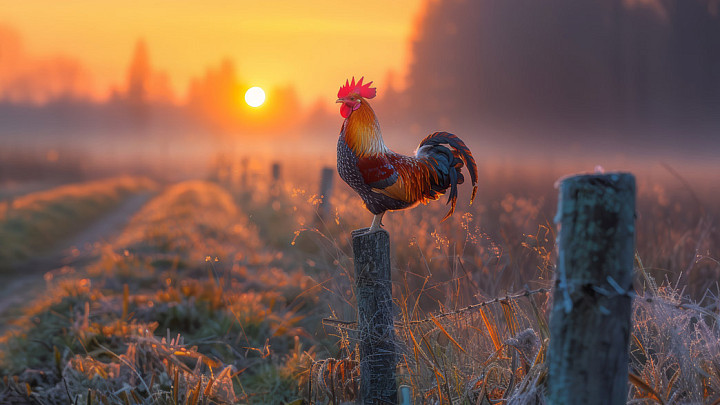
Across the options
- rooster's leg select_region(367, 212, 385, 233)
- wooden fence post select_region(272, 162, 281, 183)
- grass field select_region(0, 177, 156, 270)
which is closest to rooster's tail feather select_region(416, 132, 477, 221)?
rooster's leg select_region(367, 212, 385, 233)

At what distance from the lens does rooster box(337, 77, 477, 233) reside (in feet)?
9.51

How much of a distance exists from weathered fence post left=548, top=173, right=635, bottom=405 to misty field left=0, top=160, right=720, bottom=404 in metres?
0.25

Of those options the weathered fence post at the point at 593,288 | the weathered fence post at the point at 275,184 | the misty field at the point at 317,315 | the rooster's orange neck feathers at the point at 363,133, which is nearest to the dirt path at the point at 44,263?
the misty field at the point at 317,315

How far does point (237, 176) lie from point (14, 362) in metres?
22.1

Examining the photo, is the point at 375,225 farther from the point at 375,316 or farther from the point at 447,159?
the point at 447,159

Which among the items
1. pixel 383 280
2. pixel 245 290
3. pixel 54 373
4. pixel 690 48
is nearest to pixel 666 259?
pixel 383 280

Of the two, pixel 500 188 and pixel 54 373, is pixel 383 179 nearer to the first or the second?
pixel 54 373

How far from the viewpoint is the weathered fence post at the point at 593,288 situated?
68.9 inches

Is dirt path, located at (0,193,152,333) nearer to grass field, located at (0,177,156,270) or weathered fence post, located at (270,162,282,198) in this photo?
grass field, located at (0,177,156,270)

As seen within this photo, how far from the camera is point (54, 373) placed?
391cm

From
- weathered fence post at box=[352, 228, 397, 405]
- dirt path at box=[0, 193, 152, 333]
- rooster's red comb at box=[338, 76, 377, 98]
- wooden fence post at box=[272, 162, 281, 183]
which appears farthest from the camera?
wooden fence post at box=[272, 162, 281, 183]

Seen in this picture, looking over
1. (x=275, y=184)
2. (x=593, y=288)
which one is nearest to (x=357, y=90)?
(x=593, y=288)

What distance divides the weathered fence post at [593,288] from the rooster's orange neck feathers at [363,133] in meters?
1.36

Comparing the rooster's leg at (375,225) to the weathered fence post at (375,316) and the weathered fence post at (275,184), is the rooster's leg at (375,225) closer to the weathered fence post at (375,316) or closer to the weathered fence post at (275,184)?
the weathered fence post at (375,316)
